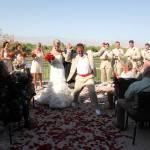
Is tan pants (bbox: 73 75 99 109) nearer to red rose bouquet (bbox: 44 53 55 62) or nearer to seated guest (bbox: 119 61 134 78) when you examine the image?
seated guest (bbox: 119 61 134 78)

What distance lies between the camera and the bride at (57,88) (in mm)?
11742

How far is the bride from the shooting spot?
38.5 feet

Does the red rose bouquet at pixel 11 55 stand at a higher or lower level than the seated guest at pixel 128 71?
higher

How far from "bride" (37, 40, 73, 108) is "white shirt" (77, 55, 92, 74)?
1130 mm

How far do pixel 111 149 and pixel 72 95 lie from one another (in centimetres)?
487

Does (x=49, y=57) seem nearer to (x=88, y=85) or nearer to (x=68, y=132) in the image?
(x=88, y=85)

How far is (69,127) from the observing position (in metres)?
9.20

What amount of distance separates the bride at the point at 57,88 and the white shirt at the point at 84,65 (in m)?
1.13

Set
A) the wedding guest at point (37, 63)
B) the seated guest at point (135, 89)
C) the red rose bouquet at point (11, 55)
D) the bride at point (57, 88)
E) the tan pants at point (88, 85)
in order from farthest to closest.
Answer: the wedding guest at point (37, 63) → the red rose bouquet at point (11, 55) → the bride at point (57, 88) → the tan pants at point (88, 85) → the seated guest at point (135, 89)

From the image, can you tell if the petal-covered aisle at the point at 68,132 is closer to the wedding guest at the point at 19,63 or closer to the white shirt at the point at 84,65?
the white shirt at the point at 84,65

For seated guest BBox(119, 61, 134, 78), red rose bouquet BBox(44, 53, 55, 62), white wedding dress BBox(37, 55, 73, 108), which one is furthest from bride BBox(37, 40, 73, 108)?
seated guest BBox(119, 61, 134, 78)

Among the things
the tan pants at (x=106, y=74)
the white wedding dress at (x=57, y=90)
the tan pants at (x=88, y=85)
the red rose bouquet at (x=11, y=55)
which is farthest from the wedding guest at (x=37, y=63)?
the tan pants at (x=88, y=85)

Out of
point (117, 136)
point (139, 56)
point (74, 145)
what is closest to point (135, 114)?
point (117, 136)

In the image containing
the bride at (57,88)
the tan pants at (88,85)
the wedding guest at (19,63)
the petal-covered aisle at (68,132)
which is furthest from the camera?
the wedding guest at (19,63)
